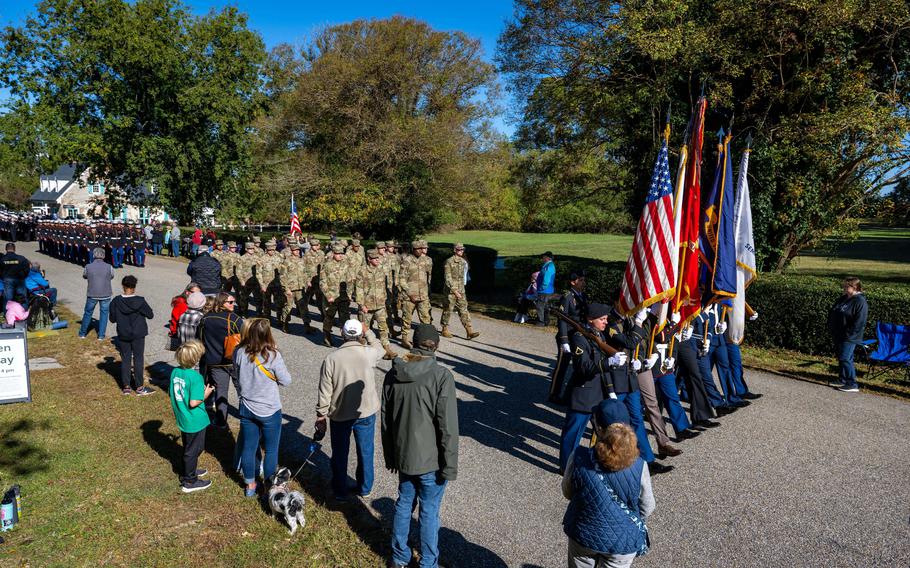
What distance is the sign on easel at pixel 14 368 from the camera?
29.3 feet

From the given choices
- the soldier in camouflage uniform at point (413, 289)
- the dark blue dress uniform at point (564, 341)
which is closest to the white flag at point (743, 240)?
the dark blue dress uniform at point (564, 341)

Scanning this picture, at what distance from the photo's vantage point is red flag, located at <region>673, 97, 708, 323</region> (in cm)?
857

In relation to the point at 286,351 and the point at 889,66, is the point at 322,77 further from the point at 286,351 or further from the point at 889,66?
the point at 889,66

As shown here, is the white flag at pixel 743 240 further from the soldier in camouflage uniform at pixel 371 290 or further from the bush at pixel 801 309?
the soldier in camouflage uniform at pixel 371 290

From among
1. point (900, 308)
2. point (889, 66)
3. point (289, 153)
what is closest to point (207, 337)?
point (900, 308)

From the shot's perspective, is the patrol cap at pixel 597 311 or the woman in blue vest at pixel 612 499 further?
the patrol cap at pixel 597 311

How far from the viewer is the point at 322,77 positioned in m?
29.4

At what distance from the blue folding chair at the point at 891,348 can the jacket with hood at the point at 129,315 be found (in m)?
11.9

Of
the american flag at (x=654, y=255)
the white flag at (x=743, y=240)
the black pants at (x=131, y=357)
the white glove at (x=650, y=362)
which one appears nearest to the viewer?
the white glove at (x=650, y=362)

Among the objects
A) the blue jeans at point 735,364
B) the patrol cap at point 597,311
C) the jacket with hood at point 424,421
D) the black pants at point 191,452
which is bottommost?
the black pants at point 191,452

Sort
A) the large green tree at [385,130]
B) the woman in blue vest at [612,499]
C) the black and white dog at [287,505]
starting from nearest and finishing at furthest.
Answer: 1. the woman in blue vest at [612,499]
2. the black and white dog at [287,505]
3. the large green tree at [385,130]

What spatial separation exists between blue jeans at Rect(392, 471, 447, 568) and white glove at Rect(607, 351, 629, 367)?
7.93 feet

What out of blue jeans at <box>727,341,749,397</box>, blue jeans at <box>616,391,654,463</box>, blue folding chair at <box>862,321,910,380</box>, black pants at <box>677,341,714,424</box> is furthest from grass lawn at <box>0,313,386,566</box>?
blue folding chair at <box>862,321,910,380</box>

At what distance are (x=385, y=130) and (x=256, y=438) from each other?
2511 cm
